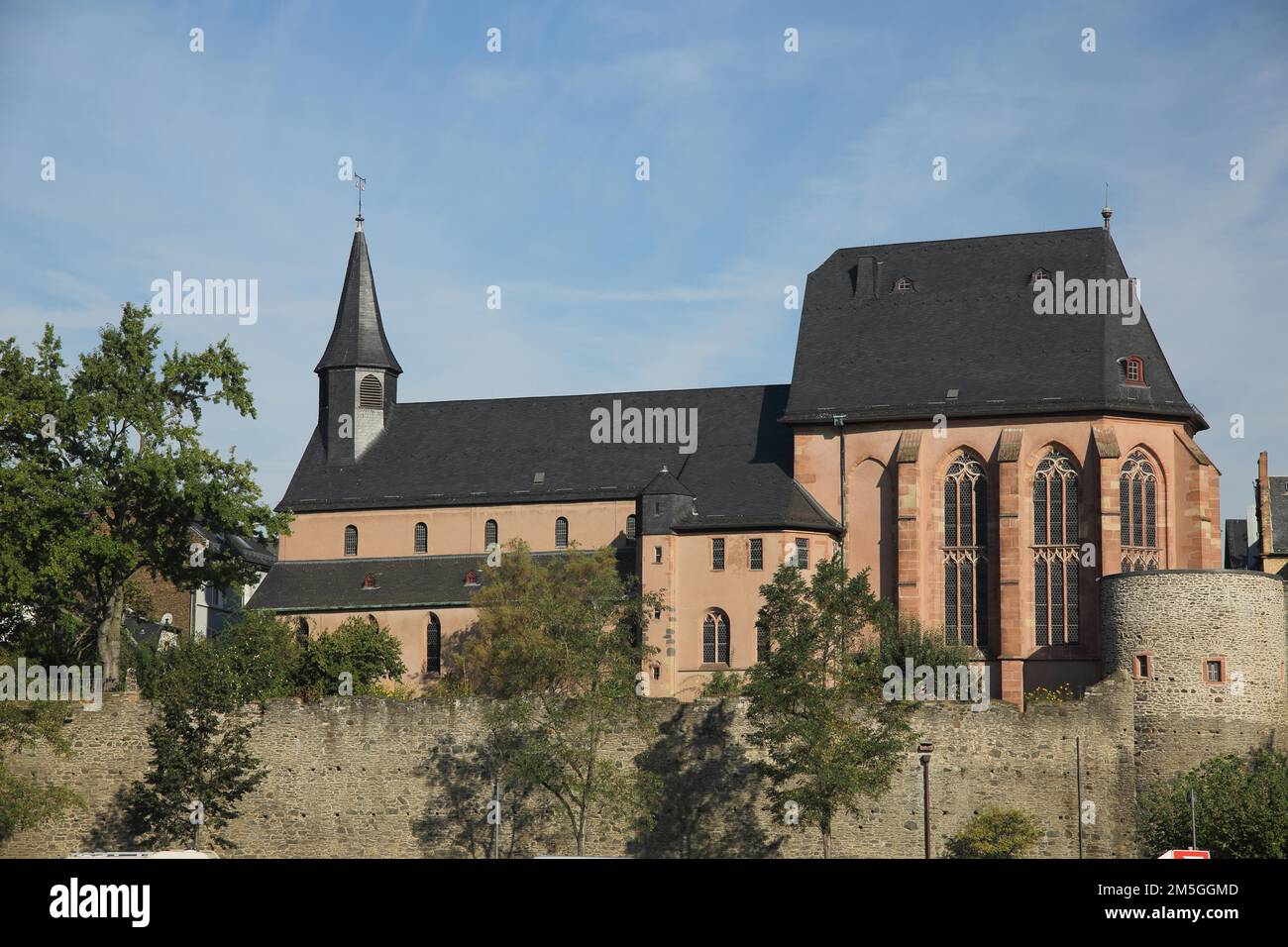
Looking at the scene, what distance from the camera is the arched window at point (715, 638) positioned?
63.3 metres

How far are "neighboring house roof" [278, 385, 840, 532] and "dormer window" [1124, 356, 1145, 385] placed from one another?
11.2 m

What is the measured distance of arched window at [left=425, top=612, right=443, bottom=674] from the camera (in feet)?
220

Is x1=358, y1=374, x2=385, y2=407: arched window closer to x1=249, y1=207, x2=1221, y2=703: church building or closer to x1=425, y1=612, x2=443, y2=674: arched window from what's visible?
x1=249, y1=207, x2=1221, y2=703: church building

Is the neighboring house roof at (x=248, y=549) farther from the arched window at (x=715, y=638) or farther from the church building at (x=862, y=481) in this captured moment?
the arched window at (x=715, y=638)

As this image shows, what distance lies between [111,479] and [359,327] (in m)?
21.8

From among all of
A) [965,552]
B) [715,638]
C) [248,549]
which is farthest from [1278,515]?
[248,549]

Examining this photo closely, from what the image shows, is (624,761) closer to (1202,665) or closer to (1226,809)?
(1202,665)

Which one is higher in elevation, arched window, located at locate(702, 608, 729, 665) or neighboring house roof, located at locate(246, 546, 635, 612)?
neighboring house roof, located at locate(246, 546, 635, 612)

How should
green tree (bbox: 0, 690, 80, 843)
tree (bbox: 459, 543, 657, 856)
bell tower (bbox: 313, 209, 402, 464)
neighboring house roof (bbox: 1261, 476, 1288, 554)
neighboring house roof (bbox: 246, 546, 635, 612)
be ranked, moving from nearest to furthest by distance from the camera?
1. tree (bbox: 459, 543, 657, 856)
2. green tree (bbox: 0, 690, 80, 843)
3. neighboring house roof (bbox: 246, 546, 635, 612)
4. bell tower (bbox: 313, 209, 402, 464)
5. neighboring house roof (bbox: 1261, 476, 1288, 554)

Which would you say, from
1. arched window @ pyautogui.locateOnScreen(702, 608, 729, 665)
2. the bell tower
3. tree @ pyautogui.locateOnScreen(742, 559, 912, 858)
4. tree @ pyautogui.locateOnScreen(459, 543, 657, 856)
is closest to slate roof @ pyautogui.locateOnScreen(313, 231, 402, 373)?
the bell tower

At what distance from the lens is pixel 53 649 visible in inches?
2188

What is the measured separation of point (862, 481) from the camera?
217 feet

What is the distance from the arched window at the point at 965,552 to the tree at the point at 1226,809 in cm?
1824
